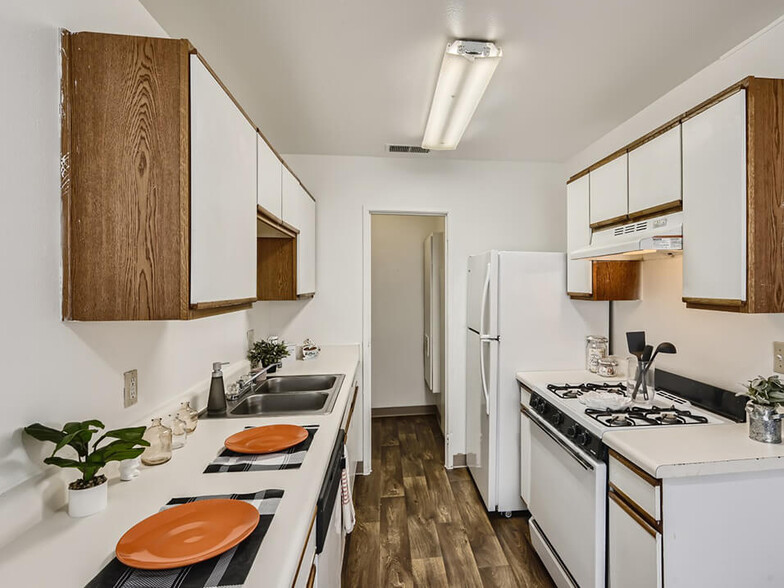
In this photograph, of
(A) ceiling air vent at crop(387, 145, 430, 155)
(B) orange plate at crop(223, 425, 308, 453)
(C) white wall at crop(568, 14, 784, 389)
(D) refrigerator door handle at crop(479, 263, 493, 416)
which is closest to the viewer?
(B) orange plate at crop(223, 425, 308, 453)

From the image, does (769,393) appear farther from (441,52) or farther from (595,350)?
(441,52)

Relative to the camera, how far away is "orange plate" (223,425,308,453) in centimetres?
134

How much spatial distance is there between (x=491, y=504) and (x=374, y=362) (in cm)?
218

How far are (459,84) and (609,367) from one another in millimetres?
1908

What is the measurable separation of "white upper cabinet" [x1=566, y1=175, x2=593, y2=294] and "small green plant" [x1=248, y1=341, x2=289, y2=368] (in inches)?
76.7

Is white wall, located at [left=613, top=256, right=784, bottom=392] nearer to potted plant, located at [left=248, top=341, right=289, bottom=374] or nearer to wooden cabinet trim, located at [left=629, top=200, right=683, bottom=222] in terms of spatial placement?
wooden cabinet trim, located at [left=629, top=200, right=683, bottom=222]

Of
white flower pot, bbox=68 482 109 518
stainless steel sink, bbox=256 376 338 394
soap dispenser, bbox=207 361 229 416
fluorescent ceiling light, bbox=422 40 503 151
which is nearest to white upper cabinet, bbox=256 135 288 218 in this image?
soap dispenser, bbox=207 361 229 416

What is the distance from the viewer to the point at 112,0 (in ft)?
4.05

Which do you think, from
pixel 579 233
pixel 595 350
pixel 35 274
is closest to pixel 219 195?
pixel 35 274

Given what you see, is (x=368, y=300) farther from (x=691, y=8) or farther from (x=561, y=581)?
(x=691, y=8)

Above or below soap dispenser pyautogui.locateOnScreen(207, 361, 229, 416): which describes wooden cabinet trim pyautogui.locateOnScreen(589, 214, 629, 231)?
above

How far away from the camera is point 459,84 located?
1.88 metres

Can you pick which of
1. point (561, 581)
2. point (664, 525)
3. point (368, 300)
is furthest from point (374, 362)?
point (664, 525)

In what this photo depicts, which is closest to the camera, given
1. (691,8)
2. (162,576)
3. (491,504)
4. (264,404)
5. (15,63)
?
(162,576)
